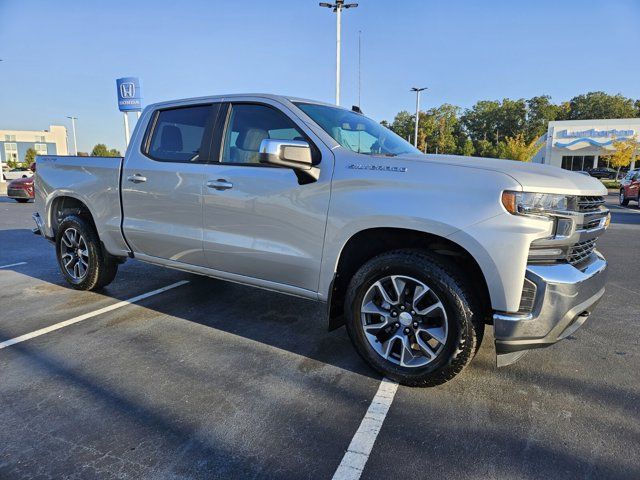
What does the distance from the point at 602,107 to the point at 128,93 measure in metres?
81.0

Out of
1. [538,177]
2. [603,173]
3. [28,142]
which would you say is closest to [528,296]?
[538,177]

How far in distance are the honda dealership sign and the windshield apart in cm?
2112

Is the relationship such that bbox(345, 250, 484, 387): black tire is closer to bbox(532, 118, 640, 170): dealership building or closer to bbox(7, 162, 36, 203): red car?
bbox(7, 162, 36, 203): red car

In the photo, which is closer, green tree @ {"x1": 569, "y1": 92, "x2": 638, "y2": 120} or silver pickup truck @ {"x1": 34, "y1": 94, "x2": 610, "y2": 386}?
silver pickup truck @ {"x1": 34, "y1": 94, "x2": 610, "y2": 386}

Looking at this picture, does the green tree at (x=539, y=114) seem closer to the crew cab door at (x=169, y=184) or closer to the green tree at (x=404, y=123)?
the green tree at (x=404, y=123)

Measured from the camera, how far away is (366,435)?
2.36 m

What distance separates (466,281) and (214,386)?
1.76 meters

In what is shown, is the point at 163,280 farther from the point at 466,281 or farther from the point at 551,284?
the point at 551,284

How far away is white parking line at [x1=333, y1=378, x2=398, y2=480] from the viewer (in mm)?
2078

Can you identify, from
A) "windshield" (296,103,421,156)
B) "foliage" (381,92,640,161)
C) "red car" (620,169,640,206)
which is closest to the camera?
"windshield" (296,103,421,156)

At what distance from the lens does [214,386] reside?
2.86m

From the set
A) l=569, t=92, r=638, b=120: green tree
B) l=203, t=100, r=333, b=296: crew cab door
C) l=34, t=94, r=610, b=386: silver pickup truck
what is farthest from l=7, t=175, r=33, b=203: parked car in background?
l=569, t=92, r=638, b=120: green tree

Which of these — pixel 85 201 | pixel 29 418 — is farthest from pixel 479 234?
pixel 85 201

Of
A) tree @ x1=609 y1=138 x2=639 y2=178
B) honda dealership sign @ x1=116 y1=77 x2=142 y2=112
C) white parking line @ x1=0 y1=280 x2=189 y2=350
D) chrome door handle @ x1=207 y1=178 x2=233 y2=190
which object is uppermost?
honda dealership sign @ x1=116 y1=77 x2=142 y2=112
